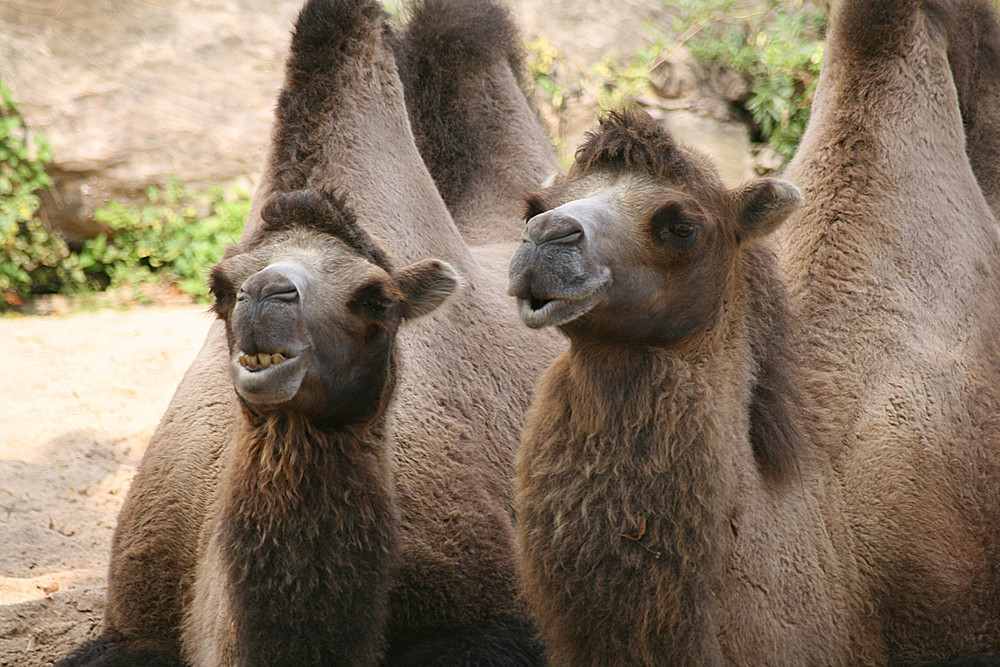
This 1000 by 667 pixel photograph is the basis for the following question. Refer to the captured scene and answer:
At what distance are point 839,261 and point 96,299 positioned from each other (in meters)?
7.54

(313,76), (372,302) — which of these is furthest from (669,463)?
(313,76)

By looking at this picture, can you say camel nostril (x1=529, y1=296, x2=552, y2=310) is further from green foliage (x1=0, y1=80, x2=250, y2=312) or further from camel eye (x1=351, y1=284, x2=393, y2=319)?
green foliage (x1=0, y1=80, x2=250, y2=312)

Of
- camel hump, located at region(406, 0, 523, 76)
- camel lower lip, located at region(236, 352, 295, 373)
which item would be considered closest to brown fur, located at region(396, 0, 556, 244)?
camel hump, located at region(406, 0, 523, 76)

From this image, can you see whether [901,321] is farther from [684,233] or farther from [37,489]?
[37,489]

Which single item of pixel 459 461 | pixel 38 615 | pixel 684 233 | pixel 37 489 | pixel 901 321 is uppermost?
pixel 684 233

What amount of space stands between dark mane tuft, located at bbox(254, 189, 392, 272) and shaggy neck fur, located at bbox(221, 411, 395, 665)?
665 millimetres

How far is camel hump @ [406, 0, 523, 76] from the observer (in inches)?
266

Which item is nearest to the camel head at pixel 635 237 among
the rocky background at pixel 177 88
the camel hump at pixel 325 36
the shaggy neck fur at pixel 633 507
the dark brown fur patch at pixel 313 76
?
the shaggy neck fur at pixel 633 507

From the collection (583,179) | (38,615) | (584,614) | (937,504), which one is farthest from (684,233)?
(38,615)

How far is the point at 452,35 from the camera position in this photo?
675 cm

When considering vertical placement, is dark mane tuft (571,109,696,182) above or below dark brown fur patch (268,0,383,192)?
above

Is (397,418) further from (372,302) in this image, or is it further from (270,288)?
(270,288)

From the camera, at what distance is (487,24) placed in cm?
689

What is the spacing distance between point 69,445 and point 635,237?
4941 millimetres
